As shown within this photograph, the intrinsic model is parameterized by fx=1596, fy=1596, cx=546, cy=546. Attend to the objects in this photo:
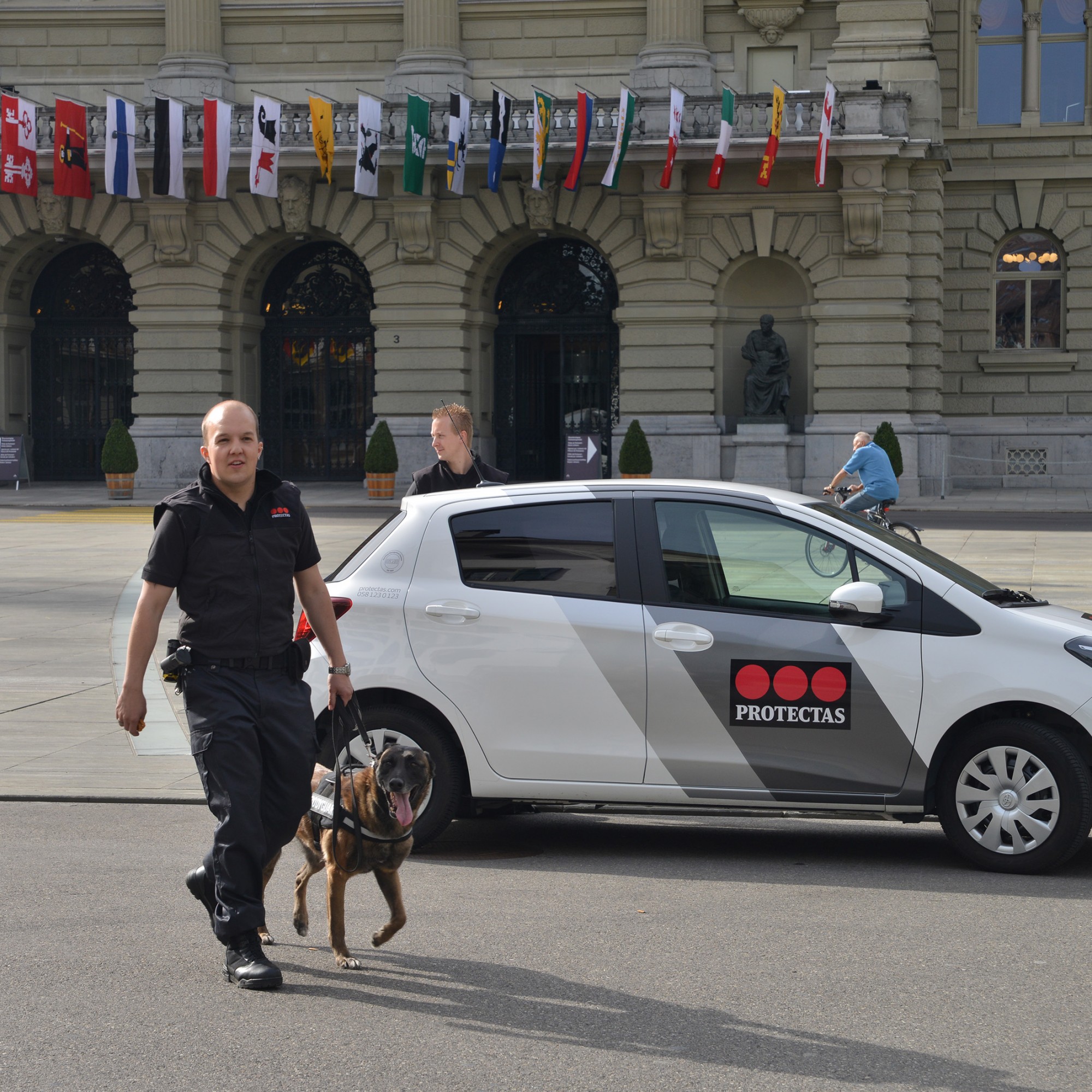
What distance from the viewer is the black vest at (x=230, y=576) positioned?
200 inches

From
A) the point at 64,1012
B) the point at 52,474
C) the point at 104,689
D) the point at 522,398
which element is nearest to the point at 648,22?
the point at 522,398

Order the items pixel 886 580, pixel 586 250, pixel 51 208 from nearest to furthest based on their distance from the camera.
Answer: pixel 886 580
pixel 51 208
pixel 586 250

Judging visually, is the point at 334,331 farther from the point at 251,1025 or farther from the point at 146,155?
the point at 251,1025

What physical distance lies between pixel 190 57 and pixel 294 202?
4.07 meters

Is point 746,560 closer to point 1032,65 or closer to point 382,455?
point 382,455

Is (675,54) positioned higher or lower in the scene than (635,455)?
higher

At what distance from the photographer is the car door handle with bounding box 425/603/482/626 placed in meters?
6.96

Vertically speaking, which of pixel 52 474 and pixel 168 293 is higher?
pixel 168 293

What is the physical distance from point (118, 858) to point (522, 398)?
3108 cm

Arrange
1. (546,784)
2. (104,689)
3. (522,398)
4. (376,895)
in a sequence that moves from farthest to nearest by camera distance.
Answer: (522,398), (104,689), (546,784), (376,895)

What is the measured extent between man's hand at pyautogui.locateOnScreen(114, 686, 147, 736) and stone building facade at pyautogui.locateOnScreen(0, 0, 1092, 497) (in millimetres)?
28839

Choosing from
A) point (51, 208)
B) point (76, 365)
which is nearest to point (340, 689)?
point (51, 208)

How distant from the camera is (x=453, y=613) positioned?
6973 millimetres

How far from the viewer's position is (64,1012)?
4887 mm
